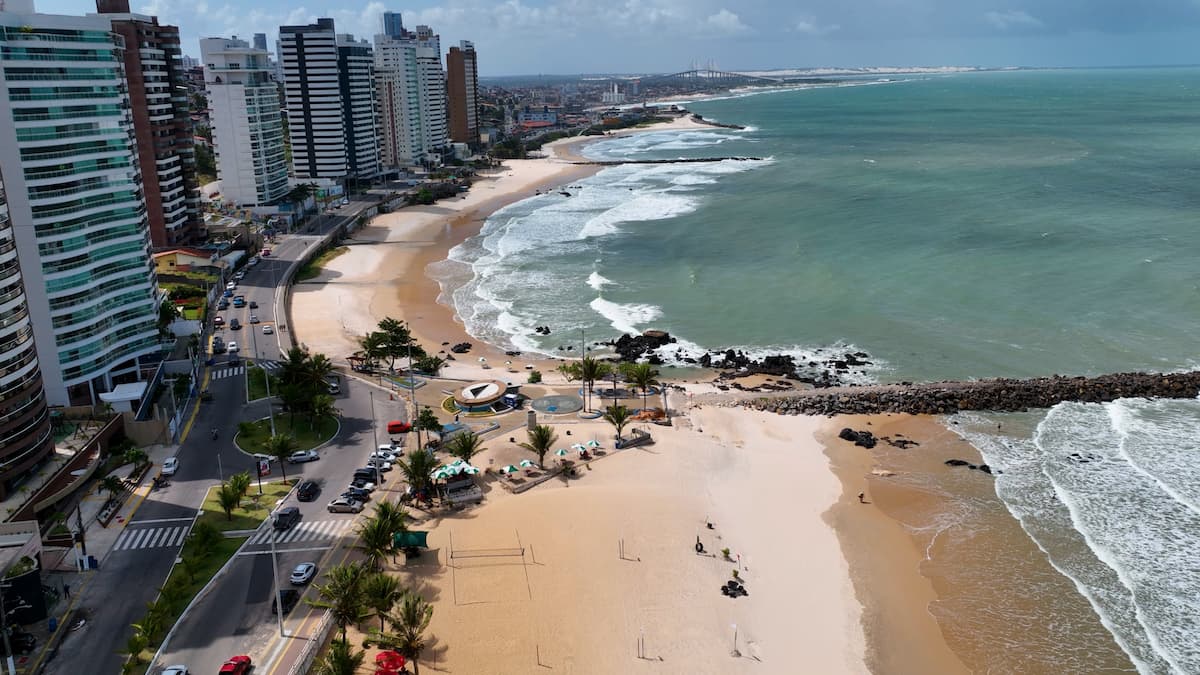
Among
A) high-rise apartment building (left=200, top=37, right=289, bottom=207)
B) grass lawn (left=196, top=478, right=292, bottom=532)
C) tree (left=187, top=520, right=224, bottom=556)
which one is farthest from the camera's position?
high-rise apartment building (left=200, top=37, right=289, bottom=207)

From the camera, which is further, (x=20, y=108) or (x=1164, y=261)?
(x=1164, y=261)

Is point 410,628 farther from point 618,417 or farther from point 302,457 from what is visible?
point 618,417

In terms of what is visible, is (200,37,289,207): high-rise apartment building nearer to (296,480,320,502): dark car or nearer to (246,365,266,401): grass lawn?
(246,365,266,401): grass lawn

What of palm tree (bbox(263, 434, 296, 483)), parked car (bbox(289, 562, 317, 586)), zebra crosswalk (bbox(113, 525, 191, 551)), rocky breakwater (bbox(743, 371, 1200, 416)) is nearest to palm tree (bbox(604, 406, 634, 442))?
rocky breakwater (bbox(743, 371, 1200, 416))

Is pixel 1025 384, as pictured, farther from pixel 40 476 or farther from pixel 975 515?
pixel 40 476

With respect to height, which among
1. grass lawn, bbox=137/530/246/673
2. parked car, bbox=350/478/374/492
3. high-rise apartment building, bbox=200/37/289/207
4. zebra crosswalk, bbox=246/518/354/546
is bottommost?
zebra crosswalk, bbox=246/518/354/546

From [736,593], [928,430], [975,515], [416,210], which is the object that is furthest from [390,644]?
[416,210]

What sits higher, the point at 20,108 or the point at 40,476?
the point at 20,108

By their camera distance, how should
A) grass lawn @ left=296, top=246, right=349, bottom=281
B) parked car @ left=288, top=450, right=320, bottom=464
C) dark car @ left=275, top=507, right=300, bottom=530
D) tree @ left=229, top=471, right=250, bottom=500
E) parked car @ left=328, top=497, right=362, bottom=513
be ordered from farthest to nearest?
1. grass lawn @ left=296, top=246, right=349, bottom=281
2. parked car @ left=288, top=450, right=320, bottom=464
3. parked car @ left=328, top=497, right=362, bottom=513
4. tree @ left=229, top=471, right=250, bottom=500
5. dark car @ left=275, top=507, right=300, bottom=530
